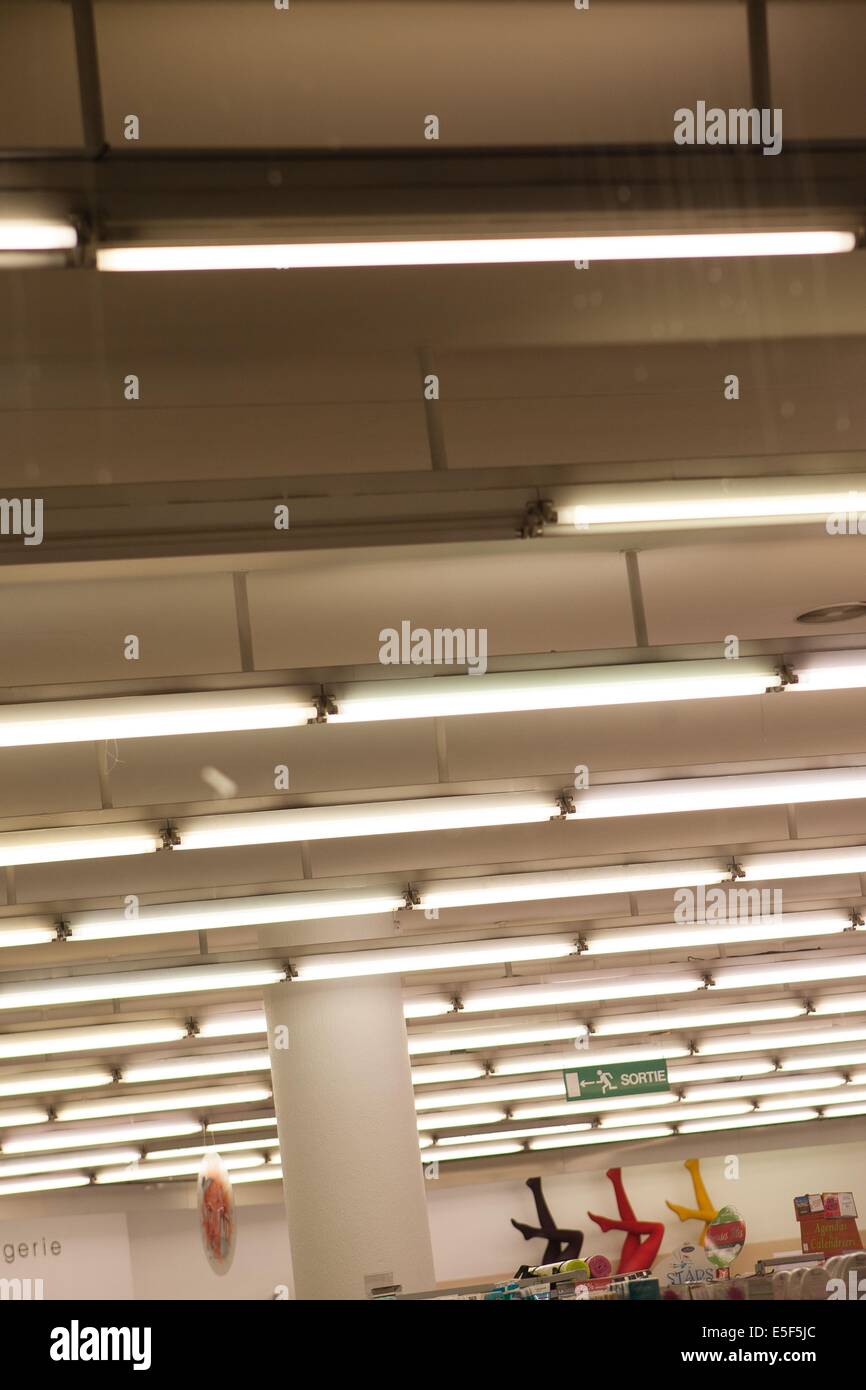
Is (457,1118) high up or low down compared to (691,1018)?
down

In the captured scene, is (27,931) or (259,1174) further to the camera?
(259,1174)

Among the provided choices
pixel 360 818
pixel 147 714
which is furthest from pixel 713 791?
pixel 147 714

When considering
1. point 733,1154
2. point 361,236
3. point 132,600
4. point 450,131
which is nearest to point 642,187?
point 361,236

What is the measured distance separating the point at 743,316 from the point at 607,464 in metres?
0.88

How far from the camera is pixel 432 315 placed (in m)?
5.11

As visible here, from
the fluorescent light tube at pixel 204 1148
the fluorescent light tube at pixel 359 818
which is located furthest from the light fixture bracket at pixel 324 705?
the fluorescent light tube at pixel 204 1148

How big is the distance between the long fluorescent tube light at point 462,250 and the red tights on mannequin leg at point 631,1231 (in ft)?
73.0

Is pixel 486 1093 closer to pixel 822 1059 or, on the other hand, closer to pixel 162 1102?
pixel 162 1102

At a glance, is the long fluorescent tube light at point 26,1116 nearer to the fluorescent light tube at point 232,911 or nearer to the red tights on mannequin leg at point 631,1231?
the fluorescent light tube at point 232,911

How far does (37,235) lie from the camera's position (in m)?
3.32

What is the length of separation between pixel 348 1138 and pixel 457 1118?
879 cm

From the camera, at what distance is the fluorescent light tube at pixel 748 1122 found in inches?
856

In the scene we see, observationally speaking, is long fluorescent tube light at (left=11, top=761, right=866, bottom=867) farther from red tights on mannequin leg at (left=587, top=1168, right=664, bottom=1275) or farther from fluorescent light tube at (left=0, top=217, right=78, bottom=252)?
red tights on mannequin leg at (left=587, top=1168, right=664, bottom=1275)
